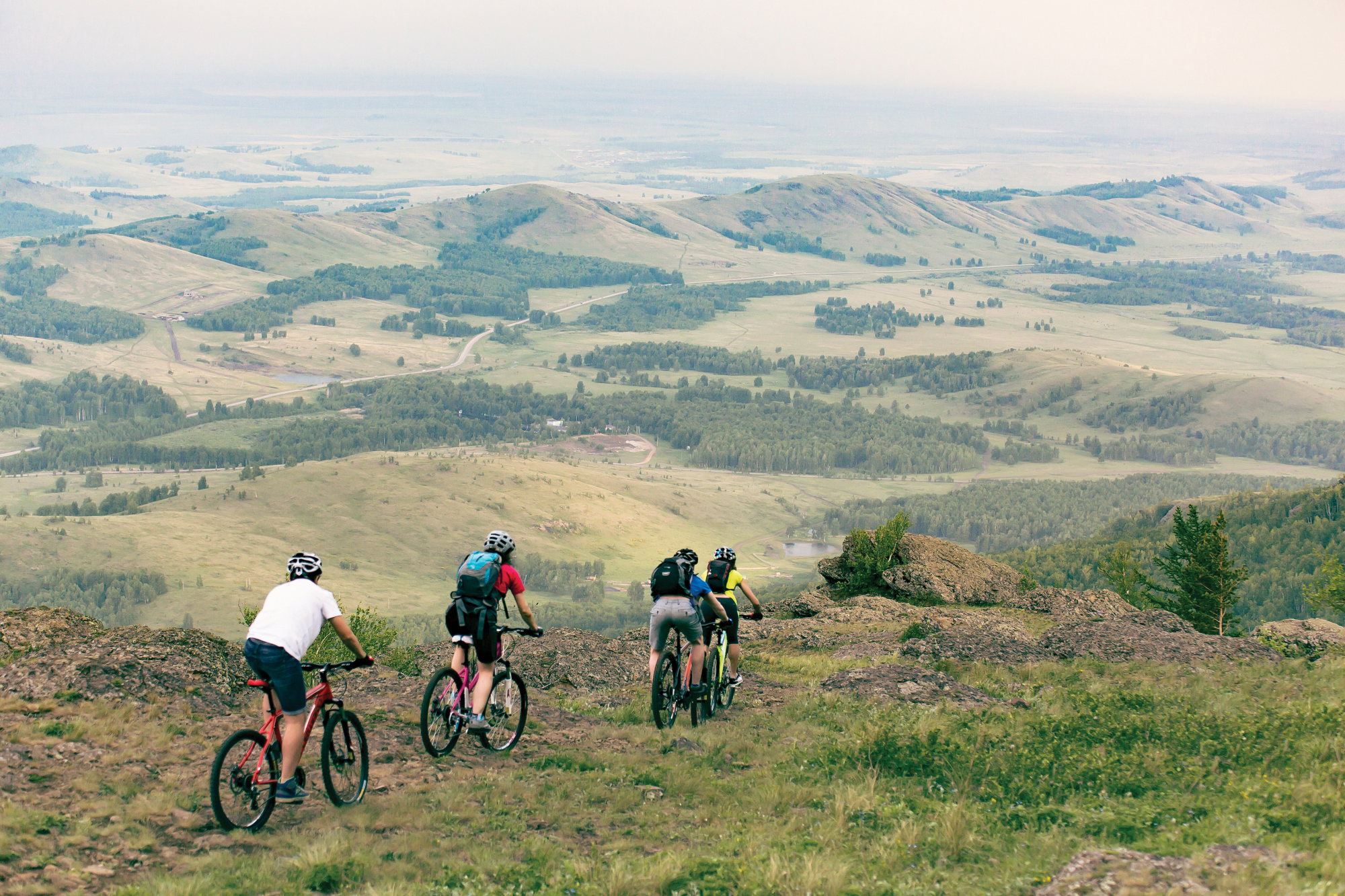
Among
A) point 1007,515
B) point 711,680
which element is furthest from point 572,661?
point 1007,515

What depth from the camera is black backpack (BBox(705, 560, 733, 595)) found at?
2136 cm

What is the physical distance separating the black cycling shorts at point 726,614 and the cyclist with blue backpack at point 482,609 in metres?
4.28

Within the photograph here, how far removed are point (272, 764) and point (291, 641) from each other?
2000 mm

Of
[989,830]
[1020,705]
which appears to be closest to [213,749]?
[989,830]

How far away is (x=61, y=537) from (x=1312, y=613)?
152m

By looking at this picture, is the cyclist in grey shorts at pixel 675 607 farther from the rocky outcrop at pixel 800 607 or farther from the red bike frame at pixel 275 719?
the rocky outcrop at pixel 800 607

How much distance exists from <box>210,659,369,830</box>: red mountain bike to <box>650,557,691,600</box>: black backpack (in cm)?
597

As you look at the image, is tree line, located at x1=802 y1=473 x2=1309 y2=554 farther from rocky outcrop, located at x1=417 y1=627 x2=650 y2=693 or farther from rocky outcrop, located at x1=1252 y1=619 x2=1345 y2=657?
rocky outcrop, located at x1=417 y1=627 x2=650 y2=693

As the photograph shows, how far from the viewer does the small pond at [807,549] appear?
16957 centimetres

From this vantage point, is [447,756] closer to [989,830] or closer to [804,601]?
[989,830]

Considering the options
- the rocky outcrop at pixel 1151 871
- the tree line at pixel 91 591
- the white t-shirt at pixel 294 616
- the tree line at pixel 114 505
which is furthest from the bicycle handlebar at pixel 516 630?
Answer: the tree line at pixel 114 505

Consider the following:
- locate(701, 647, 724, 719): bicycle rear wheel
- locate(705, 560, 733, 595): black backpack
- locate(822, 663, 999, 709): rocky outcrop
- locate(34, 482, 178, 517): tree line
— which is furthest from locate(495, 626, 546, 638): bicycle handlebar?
locate(34, 482, 178, 517): tree line

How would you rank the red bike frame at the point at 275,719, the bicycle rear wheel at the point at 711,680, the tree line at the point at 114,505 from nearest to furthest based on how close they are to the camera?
the red bike frame at the point at 275,719
the bicycle rear wheel at the point at 711,680
the tree line at the point at 114,505

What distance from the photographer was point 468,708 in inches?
679
